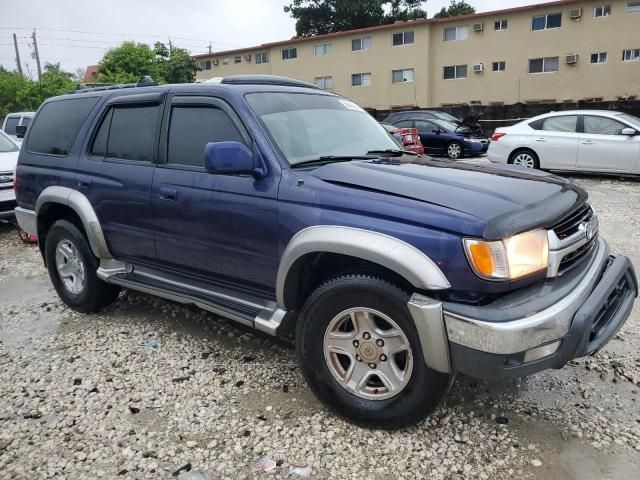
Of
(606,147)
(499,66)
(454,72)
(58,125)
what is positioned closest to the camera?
(58,125)

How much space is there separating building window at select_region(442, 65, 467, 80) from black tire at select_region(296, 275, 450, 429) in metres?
30.0

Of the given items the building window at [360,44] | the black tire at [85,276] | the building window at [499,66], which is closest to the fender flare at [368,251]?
the black tire at [85,276]

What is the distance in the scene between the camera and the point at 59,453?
2664mm

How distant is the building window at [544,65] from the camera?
89.4 ft

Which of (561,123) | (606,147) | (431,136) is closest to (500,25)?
(431,136)

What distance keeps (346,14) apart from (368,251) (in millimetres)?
41837

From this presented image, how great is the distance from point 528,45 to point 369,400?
29469 mm

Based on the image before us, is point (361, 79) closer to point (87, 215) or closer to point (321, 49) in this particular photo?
point (321, 49)

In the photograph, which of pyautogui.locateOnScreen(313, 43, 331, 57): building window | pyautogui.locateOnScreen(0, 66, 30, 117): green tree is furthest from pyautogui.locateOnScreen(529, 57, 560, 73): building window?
pyautogui.locateOnScreen(0, 66, 30, 117): green tree

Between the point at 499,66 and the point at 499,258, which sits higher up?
the point at 499,66

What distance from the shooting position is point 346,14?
4025 cm

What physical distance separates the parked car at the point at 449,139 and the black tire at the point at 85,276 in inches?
518

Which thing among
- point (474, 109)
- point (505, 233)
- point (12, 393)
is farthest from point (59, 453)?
point (474, 109)

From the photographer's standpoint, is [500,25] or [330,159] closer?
[330,159]
